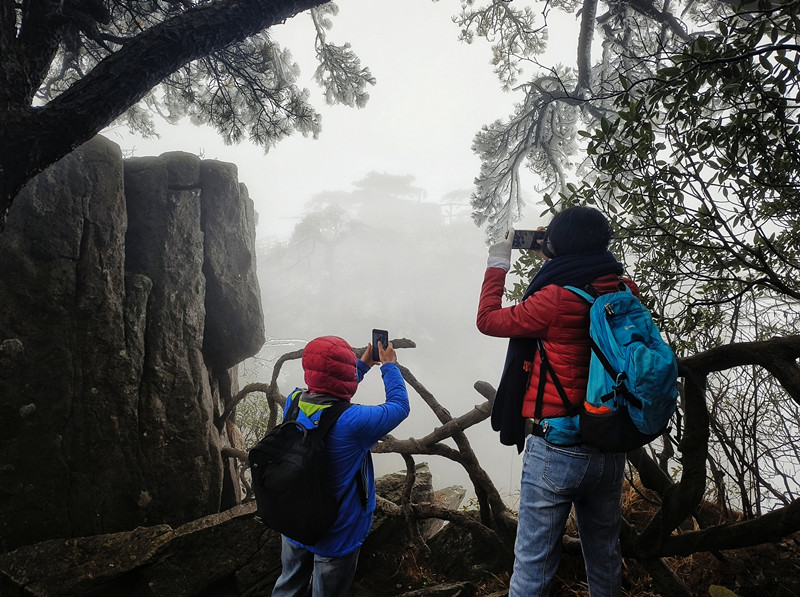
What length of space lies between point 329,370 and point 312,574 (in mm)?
1321

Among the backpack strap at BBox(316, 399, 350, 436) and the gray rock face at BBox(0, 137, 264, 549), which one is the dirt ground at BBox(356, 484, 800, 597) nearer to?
the backpack strap at BBox(316, 399, 350, 436)

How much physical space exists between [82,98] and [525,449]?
13.0 ft

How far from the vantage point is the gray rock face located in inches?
154

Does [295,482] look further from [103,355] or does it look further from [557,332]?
→ [103,355]

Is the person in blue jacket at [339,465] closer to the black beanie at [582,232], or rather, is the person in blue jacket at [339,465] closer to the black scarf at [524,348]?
the black scarf at [524,348]

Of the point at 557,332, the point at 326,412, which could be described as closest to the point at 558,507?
the point at 557,332

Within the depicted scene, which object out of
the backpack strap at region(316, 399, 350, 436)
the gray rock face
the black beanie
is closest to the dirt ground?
the backpack strap at region(316, 399, 350, 436)

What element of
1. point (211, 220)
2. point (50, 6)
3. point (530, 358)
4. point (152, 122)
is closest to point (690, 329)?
point (530, 358)

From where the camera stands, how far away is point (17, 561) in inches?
134

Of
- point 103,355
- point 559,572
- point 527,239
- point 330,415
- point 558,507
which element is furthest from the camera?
point 103,355

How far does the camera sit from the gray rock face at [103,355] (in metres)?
3.91

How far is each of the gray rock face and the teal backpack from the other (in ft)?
15.5

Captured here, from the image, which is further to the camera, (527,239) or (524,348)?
(527,239)

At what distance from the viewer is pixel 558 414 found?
5.56 ft
